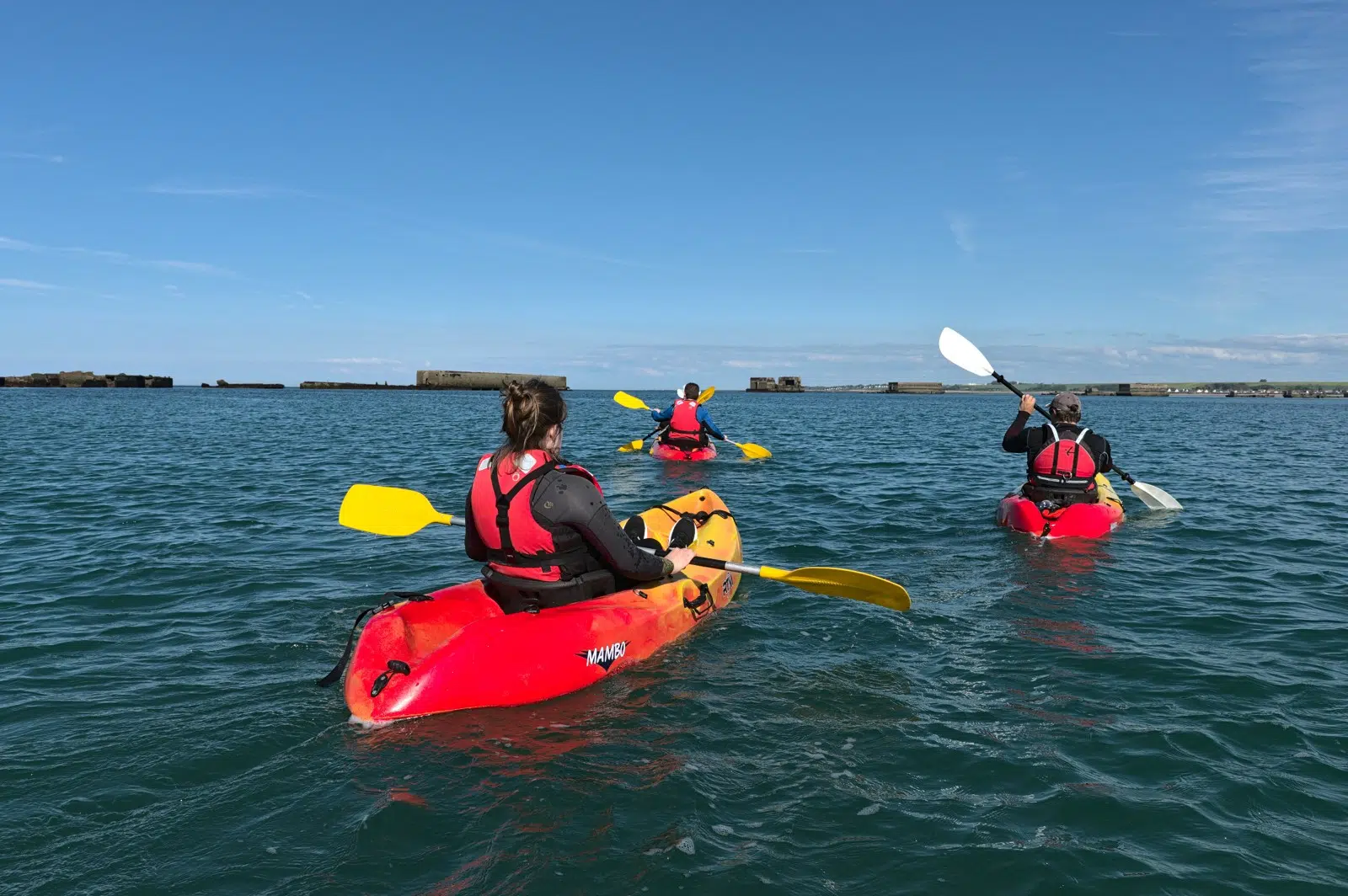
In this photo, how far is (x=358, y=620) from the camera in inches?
211

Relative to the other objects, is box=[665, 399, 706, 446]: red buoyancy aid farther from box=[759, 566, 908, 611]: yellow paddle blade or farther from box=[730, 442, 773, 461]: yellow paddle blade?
box=[759, 566, 908, 611]: yellow paddle blade

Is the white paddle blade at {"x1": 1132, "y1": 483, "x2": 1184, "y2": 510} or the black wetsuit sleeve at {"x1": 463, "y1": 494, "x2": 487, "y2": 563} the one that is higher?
the black wetsuit sleeve at {"x1": 463, "y1": 494, "x2": 487, "y2": 563}

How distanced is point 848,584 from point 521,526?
2.54 m

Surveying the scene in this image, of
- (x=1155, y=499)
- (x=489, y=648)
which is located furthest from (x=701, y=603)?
(x=1155, y=499)

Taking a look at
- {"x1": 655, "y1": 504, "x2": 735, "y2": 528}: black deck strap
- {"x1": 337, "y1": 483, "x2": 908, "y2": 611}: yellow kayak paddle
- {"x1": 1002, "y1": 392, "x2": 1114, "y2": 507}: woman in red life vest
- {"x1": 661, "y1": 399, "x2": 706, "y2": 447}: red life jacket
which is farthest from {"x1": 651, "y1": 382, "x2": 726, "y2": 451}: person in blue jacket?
{"x1": 337, "y1": 483, "x2": 908, "y2": 611}: yellow kayak paddle

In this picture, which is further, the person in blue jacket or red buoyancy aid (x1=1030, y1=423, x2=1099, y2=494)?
the person in blue jacket

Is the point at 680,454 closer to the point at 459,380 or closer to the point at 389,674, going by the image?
the point at 389,674

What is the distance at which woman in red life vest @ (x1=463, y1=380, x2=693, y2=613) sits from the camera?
5277 mm

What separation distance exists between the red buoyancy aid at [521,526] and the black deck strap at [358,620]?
0.57 metres

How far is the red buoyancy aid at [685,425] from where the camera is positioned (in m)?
18.3

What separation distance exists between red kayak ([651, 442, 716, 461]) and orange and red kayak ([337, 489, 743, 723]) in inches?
476

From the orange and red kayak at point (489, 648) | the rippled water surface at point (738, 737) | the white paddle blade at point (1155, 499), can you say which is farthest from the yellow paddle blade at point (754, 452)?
the orange and red kayak at point (489, 648)

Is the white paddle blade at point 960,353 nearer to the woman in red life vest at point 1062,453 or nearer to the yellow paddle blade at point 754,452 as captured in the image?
the woman in red life vest at point 1062,453

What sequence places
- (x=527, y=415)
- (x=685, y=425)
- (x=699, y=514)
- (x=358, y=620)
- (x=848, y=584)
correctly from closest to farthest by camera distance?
(x=527, y=415), (x=358, y=620), (x=848, y=584), (x=699, y=514), (x=685, y=425)
